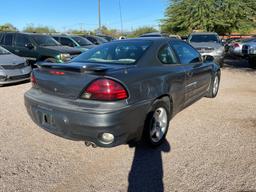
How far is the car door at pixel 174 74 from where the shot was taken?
169 inches

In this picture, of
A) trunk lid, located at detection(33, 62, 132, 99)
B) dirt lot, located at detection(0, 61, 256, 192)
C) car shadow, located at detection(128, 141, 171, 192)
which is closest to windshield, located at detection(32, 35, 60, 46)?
dirt lot, located at detection(0, 61, 256, 192)

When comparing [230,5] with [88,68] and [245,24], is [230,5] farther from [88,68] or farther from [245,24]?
[88,68]

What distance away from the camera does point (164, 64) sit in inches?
170

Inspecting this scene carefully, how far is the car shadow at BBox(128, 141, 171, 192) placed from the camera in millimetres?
3084

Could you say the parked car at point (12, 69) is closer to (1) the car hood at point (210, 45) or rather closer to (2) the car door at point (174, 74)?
(2) the car door at point (174, 74)

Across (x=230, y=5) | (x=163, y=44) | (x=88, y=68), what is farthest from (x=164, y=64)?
(x=230, y=5)

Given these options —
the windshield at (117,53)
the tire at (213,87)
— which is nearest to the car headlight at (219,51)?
the tire at (213,87)

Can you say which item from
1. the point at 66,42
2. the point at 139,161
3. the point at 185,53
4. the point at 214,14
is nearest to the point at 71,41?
the point at 66,42

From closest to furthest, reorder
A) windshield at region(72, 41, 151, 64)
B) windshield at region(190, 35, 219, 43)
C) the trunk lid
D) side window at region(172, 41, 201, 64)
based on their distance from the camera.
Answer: the trunk lid
windshield at region(72, 41, 151, 64)
side window at region(172, 41, 201, 64)
windshield at region(190, 35, 219, 43)

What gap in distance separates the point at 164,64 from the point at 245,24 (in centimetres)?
2708

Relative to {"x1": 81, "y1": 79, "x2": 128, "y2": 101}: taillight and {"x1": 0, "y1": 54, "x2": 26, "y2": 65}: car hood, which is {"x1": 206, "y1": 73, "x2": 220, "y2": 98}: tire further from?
{"x1": 0, "y1": 54, "x2": 26, "y2": 65}: car hood

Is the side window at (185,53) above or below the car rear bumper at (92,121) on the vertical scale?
above

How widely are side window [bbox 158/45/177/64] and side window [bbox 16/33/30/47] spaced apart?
315 inches

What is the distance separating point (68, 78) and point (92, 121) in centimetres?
64
